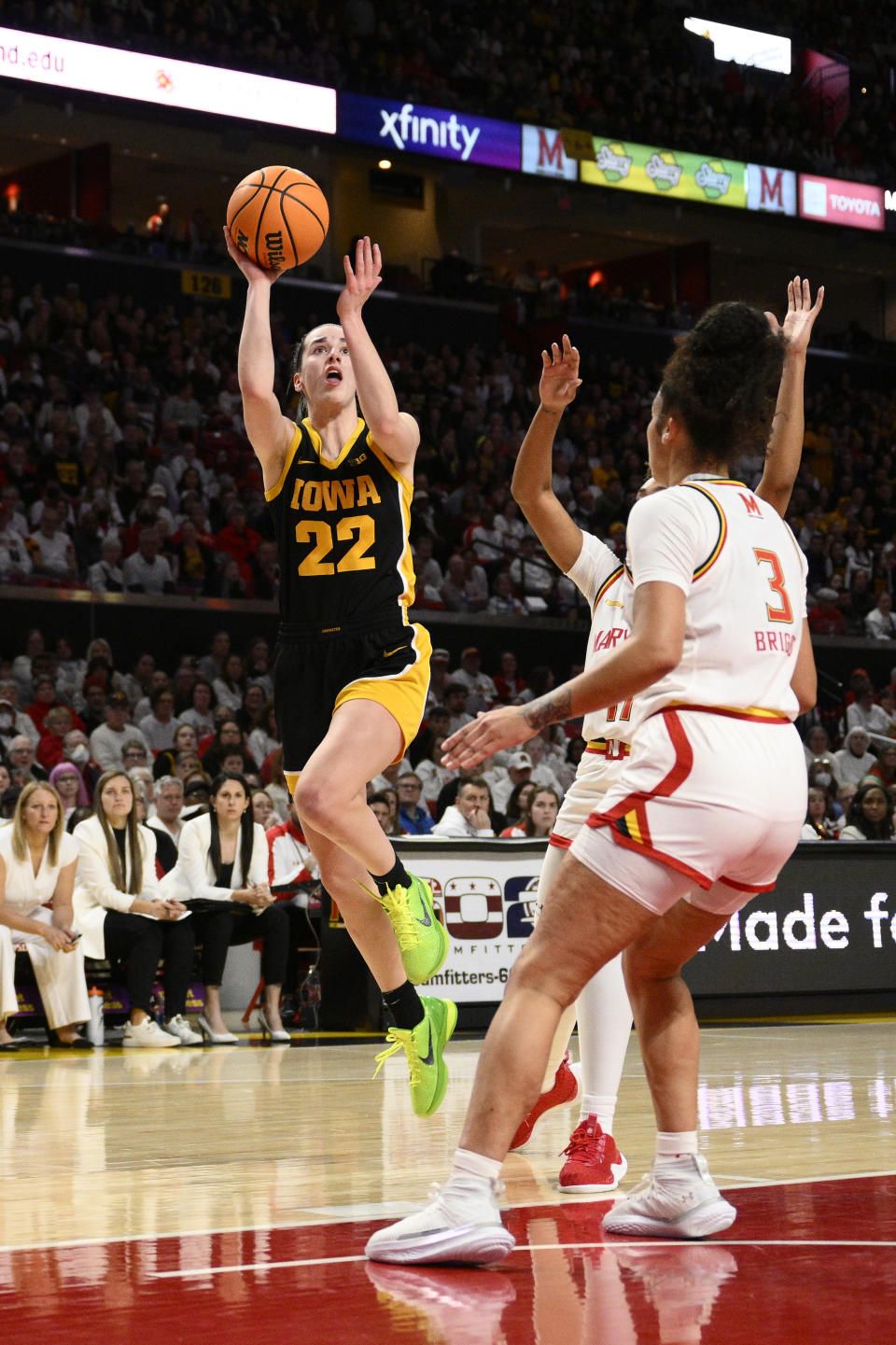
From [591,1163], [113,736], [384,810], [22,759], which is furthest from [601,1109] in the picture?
[113,736]

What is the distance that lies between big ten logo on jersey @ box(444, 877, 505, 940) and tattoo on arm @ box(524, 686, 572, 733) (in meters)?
6.70

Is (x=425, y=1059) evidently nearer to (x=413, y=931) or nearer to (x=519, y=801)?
(x=413, y=931)

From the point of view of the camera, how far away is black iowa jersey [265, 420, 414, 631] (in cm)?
512

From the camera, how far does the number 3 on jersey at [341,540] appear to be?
512 centimetres

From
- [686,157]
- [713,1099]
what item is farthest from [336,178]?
[713,1099]

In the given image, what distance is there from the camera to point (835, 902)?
11.0 meters

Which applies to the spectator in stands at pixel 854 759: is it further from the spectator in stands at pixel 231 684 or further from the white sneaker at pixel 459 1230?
the white sneaker at pixel 459 1230

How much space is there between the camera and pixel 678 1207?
3.64 meters

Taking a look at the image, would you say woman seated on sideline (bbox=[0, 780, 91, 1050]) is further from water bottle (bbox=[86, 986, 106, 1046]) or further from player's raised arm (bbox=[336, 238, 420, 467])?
player's raised arm (bbox=[336, 238, 420, 467])

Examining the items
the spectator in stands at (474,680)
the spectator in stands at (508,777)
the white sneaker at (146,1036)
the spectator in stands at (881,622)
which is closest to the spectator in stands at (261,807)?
the white sneaker at (146,1036)

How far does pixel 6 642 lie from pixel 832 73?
64.6 feet

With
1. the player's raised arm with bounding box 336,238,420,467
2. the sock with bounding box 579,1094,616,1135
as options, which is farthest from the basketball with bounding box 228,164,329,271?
the sock with bounding box 579,1094,616,1135

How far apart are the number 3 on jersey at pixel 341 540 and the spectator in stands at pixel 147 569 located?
474 inches

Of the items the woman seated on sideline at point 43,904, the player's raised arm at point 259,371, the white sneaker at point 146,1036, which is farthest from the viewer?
Answer: the white sneaker at point 146,1036
